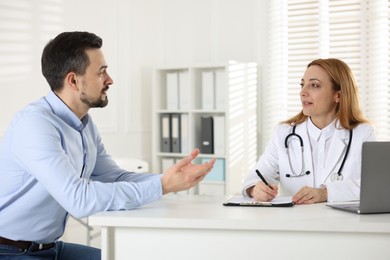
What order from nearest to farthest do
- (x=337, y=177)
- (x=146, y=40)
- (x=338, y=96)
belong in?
1. (x=337, y=177)
2. (x=338, y=96)
3. (x=146, y=40)

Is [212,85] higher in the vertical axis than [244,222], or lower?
higher

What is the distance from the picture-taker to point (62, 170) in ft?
6.57

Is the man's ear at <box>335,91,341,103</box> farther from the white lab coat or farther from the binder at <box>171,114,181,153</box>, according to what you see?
the binder at <box>171,114,181,153</box>

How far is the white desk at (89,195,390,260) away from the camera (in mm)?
1861

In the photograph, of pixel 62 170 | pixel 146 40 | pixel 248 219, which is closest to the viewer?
pixel 248 219

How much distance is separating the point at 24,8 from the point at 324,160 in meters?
2.47

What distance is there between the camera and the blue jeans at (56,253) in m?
2.12

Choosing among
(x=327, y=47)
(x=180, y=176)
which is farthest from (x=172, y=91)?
(x=180, y=176)

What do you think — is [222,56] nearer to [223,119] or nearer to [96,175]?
[223,119]

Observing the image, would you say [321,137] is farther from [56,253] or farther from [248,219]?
[56,253]

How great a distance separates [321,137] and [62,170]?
4.47 ft

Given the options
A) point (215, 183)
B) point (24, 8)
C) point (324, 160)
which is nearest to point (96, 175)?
point (324, 160)

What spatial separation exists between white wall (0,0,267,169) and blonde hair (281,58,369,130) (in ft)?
7.24

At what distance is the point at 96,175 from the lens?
2.54 m
